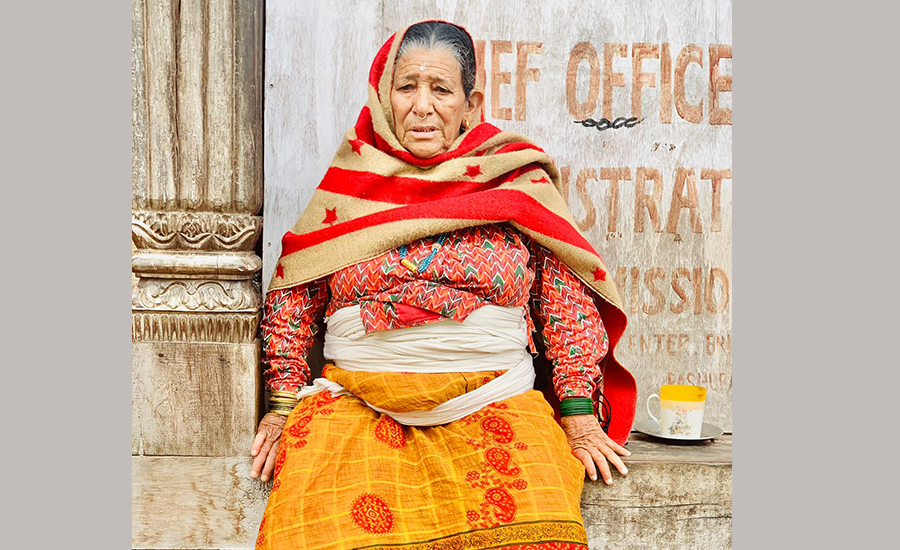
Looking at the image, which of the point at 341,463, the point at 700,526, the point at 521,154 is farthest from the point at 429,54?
the point at 700,526

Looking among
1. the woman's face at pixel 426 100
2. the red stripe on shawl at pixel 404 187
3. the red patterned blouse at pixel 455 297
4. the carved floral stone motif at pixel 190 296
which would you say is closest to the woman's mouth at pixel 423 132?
the woman's face at pixel 426 100

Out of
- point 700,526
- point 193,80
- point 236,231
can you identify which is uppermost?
point 193,80

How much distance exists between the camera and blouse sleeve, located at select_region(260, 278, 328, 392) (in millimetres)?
2732

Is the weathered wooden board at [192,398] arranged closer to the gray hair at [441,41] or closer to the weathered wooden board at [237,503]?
the weathered wooden board at [237,503]

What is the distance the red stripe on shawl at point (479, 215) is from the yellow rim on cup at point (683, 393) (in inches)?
22.6

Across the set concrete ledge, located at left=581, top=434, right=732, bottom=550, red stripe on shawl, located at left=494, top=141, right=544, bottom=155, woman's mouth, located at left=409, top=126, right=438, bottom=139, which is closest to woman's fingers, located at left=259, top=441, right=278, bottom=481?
concrete ledge, located at left=581, top=434, right=732, bottom=550

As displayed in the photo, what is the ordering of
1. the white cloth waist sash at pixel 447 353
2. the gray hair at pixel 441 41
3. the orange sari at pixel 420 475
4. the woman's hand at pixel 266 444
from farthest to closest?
the gray hair at pixel 441 41
the woman's hand at pixel 266 444
the white cloth waist sash at pixel 447 353
the orange sari at pixel 420 475

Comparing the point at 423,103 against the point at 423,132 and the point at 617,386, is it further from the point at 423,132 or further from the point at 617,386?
the point at 617,386

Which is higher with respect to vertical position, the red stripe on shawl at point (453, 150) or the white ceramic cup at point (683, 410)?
the red stripe on shawl at point (453, 150)

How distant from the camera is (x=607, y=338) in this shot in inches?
110

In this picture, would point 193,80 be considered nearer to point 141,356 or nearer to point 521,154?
point 141,356

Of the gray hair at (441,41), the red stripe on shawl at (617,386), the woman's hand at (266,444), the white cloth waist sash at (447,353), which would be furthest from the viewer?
the red stripe on shawl at (617,386)

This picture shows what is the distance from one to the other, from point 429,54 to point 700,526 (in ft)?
5.90

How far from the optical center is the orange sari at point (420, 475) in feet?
7.13
